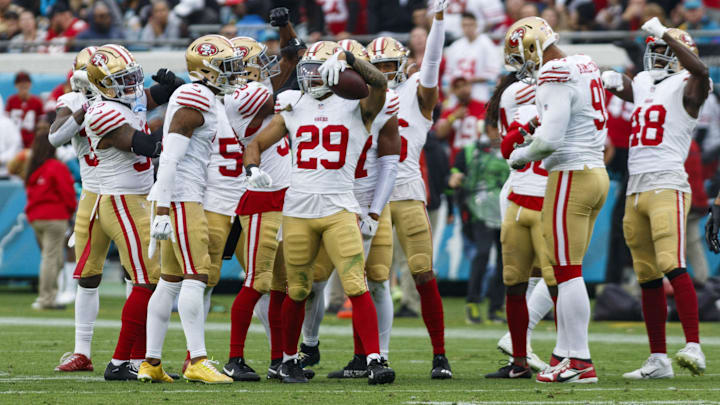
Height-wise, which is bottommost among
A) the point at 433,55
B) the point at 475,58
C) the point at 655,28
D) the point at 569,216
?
the point at 569,216

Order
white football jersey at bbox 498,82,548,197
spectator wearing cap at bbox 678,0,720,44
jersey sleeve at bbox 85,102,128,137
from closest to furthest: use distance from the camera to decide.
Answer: jersey sleeve at bbox 85,102,128,137
white football jersey at bbox 498,82,548,197
spectator wearing cap at bbox 678,0,720,44

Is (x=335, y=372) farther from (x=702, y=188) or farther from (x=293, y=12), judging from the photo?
(x=293, y=12)

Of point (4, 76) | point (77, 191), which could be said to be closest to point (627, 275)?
point (77, 191)

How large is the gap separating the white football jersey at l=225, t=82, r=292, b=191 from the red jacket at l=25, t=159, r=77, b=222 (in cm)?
547

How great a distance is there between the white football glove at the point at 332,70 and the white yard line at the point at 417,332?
13.4ft

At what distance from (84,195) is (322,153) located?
1.77m

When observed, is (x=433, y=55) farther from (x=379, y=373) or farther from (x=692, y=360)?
(x=692, y=360)

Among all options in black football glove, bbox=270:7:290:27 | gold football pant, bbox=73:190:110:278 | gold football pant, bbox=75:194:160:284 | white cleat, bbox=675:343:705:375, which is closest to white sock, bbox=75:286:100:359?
gold football pant, bbox=73:190:110:278

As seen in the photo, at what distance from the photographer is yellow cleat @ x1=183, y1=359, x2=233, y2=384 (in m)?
6.49

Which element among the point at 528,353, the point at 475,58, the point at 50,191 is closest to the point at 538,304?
the point at 528,353

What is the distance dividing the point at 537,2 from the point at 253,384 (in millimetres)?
10168

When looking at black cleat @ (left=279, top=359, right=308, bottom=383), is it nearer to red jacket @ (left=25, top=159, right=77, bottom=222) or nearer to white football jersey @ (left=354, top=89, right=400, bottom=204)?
white football jersey @ (left=354, top=89, right=400, bottom=204)

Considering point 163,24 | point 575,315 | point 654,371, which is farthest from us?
point 163,24

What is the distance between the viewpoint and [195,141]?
A: 21.7 ft
